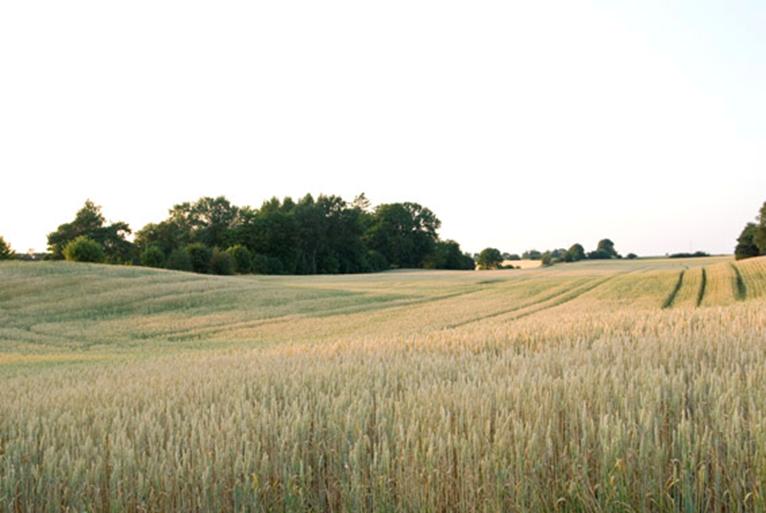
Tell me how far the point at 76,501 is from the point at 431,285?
46.2m

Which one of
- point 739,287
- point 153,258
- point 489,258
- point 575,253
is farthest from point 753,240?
point 153,258

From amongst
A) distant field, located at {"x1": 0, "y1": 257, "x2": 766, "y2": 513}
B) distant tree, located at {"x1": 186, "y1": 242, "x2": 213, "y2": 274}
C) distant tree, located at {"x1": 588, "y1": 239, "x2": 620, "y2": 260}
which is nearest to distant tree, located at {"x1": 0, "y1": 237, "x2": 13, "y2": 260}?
distant tree, located at {"x1": 186, "y1": 242, "x2": 213, "y2": 274}

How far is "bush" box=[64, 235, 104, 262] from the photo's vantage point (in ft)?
228

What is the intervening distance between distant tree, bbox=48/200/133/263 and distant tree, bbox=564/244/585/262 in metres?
66.2

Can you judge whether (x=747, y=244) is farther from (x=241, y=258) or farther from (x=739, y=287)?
(x=241, y=258)

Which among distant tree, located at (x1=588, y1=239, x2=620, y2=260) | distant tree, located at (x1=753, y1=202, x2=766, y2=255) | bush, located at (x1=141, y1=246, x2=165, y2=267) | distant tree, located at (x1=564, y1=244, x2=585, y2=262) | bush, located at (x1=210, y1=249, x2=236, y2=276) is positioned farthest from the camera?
distant tree, located at (x1=588, y1=239, x2=620, y2=260)

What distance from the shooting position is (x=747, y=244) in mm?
70750

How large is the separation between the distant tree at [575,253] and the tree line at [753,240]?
26.3 m

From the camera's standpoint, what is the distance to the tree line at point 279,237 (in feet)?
305

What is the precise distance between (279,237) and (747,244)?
203 feet

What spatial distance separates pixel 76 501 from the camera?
3.86 m

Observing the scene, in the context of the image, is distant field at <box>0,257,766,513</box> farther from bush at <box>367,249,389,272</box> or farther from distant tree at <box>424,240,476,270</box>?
distant tree at <box>424,240,476,270</box>

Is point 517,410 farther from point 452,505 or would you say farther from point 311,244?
point 311,244

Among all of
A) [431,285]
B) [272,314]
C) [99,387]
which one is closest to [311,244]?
[431,285]
